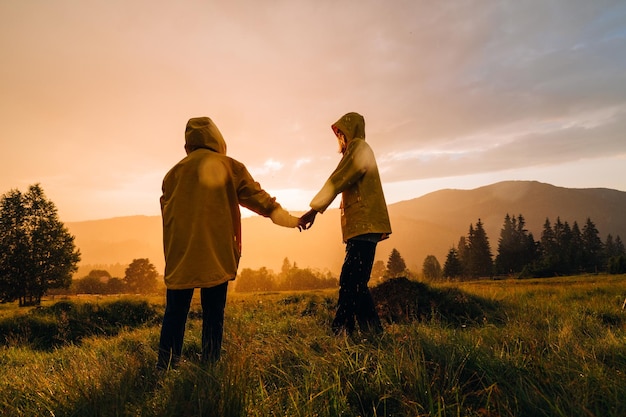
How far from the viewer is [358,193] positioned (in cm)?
433

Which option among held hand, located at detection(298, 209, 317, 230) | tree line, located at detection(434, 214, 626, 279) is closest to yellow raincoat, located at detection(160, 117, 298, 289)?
held hand, located at detection(298, 209, 317, 230)

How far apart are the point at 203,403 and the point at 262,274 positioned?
96.5 meters

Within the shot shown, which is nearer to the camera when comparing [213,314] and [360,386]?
[360,386]

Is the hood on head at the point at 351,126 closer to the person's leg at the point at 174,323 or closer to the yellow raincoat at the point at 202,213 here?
the yellow raincoat at the point at 202,213

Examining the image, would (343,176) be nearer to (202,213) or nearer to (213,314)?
(202,213)

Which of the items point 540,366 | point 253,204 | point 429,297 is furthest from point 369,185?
point 429,297

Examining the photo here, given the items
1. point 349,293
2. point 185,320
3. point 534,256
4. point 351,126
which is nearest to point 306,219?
point 349,293

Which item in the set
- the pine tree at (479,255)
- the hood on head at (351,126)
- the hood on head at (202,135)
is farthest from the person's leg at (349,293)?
the pine tree at (479,255)

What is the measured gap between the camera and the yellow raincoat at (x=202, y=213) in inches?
136

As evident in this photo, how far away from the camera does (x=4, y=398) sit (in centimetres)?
256

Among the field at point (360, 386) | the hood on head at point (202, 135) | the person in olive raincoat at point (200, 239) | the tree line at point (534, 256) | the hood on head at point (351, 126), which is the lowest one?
the tree line at point (534, 256)

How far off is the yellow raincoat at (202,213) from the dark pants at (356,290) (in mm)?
1313

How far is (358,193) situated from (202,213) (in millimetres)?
1827

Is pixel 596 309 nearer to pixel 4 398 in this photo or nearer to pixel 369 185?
pixel 369 185
